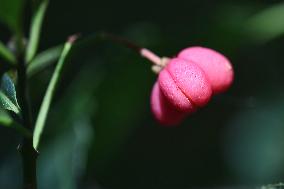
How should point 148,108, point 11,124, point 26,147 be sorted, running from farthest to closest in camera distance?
point 148,108 → point 26,147 → point 11,124

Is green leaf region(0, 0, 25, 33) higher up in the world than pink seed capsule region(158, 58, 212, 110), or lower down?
lower down

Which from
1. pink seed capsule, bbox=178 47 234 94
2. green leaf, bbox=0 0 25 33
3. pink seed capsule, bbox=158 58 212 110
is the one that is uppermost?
pink seed capsule, bbox=178 47 234 94

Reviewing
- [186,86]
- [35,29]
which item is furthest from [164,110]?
[35,29]

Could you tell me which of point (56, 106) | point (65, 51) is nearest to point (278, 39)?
point (56, 106)

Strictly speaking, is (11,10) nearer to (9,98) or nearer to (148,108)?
(9,98)

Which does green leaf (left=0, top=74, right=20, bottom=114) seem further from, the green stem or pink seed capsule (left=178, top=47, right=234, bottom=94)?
pink seed capsule (left=178, top=47, right=234, bottom=94)

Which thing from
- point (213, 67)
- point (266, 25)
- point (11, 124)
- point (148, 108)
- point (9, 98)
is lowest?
point (11, 124)

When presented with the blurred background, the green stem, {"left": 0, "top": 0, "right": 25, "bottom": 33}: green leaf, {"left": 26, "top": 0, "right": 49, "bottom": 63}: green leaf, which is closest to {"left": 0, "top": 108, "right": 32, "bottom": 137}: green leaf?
the green stem
